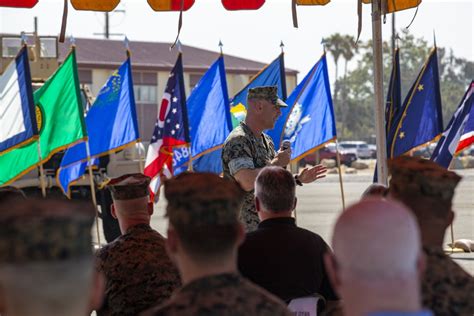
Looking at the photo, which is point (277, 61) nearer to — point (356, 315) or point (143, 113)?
point (356, 315)

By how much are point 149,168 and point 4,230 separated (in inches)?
314

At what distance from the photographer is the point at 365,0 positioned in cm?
684

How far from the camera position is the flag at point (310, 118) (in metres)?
9.54

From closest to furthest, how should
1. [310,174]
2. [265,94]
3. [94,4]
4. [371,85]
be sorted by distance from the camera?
[310,174] → [94,4] → [265,94] → [371,85]

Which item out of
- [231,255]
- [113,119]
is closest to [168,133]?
[113,119]

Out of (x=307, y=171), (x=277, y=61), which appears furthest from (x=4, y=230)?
(x=277, y=61)

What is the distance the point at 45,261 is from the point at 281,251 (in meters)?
2.37

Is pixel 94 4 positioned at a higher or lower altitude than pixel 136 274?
higher

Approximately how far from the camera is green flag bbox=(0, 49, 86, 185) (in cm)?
901

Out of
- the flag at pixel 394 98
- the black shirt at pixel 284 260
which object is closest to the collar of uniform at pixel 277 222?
the black shirt at pixel 284 260

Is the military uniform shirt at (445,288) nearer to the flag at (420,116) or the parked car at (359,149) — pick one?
the flag at (420,116)

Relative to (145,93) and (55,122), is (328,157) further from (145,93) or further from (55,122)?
(55,122)

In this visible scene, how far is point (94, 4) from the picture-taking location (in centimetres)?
611

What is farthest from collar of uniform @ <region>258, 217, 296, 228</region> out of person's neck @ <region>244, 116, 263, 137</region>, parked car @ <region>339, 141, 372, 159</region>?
parked car @ <region>339, 141, 372, 159</region>
